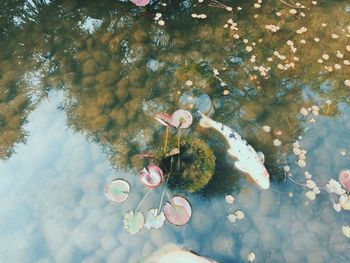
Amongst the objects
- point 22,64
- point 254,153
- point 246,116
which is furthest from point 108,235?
point 22,64

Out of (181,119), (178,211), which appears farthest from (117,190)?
(181,119)

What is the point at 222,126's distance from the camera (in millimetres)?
3479

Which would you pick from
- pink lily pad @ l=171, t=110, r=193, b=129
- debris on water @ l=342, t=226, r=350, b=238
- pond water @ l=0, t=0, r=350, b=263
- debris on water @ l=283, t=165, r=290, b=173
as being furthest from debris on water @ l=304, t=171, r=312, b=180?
pink lily pad @ l=171, t=110, r=193, b=129

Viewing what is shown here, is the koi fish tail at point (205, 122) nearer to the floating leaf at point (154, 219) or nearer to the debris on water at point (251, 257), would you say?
the floating leaf at point (154, 219)

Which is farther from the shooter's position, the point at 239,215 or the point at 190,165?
the point at 190,165

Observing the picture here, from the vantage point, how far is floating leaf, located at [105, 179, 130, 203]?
3.21 metres

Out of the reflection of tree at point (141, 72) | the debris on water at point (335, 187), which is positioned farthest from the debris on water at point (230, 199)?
the debris on water at point (335, 187)

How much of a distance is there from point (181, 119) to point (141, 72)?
0.71m

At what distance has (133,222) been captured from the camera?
3104 millimetres

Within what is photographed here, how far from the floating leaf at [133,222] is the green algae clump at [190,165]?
0.35 metres

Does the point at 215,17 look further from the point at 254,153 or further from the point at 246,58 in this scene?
the point at 254,153

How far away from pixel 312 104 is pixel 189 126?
115cm

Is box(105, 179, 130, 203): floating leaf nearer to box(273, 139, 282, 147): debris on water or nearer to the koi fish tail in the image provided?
the koi fish tail

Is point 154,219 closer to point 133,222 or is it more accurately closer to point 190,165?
point 133,222
